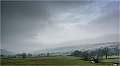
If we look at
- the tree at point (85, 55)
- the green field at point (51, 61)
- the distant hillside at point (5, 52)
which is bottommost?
the green field at point (51, 61)

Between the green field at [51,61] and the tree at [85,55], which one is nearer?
the green field at [51,61]

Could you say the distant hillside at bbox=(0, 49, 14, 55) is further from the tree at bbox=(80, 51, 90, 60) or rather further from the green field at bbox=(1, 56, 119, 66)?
the tree at bbox=(80, 51, 90, 60)

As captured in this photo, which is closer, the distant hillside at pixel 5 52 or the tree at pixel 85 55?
the distant hillside at pixel 5 52

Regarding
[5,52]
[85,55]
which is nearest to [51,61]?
[85,55]

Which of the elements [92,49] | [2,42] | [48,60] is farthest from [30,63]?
[92,49]

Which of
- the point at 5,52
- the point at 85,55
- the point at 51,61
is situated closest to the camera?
the point at 5,52

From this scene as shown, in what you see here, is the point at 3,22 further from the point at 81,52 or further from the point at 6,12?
the point at 81,52

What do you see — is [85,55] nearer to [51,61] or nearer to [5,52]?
[51,61]

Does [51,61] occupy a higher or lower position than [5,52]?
lower

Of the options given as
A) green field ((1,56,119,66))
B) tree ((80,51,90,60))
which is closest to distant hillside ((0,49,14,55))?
green field ((1,56,119,66))

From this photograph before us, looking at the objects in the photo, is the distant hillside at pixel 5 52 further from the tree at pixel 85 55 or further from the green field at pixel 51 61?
the tree at pixel 85 55

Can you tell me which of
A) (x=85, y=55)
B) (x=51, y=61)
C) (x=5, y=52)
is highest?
(x=5, y=52)

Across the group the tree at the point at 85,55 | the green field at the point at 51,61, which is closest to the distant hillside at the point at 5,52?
the green field at the point at 51,61

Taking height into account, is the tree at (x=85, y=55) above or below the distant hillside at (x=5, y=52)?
below
